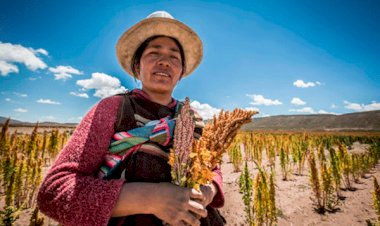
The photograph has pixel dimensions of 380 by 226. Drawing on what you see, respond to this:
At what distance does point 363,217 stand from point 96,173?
7.22 m

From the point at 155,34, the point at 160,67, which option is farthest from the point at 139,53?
the point at 160,67

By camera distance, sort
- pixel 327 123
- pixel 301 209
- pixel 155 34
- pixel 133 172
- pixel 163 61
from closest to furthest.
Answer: pixel 133 172 → pixel 163 61 → pixel 155 34 → pixel 301 209 → pixel 327 123

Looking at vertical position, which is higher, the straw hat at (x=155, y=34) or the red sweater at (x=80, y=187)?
the straw hat at (x=155, y=34)

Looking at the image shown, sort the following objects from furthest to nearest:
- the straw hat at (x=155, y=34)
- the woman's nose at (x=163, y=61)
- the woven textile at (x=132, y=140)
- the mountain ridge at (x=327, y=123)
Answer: the mountain ridge at (x=327, y=123)
the straw hat at (x=155, y=34)
the woman's nose at (x=163, y=61)
the woven textile at (x=132, y=140)

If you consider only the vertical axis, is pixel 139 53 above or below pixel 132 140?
above

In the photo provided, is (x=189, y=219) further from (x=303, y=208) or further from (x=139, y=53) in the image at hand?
(x=303, y=208)

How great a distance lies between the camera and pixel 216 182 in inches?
61.1

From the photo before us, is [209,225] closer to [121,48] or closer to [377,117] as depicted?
[121,48]

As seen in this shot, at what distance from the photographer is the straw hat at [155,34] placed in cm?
182

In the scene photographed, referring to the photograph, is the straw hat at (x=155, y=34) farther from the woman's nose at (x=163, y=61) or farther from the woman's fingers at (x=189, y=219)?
the woman's fingers at (x=189, y=219)

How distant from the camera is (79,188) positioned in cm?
96

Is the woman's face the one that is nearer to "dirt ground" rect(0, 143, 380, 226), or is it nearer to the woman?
Answer: the woman

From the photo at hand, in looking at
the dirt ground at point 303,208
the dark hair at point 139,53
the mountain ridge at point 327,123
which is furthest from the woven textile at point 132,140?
the mountain ridge at point 327,123

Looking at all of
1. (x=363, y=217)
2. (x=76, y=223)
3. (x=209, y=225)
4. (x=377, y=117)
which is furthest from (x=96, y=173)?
(x=377, y=117)
